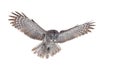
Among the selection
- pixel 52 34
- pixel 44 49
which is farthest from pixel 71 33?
pixel 44 49

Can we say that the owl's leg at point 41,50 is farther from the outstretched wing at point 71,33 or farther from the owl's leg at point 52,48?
the outstretched wing at point 71,33

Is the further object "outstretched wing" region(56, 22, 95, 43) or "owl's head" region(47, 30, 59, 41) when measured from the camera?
"outstretched wing" region(56, 22, 95, 43)

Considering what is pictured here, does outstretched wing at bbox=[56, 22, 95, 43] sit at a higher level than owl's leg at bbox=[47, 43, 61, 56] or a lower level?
higher

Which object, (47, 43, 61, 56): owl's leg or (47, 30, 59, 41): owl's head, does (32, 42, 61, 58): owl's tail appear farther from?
(47, 30, 59, 41): owl's head

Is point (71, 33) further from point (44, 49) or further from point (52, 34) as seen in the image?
point (44, 49)

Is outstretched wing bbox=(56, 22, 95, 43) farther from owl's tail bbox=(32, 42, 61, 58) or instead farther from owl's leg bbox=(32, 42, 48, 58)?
owl's leg bbox=(32, 42, 48, 58)
